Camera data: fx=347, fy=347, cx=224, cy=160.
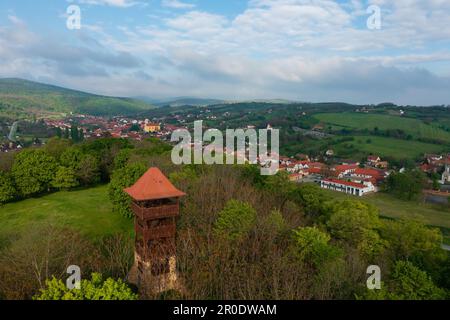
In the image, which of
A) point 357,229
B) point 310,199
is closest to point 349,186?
point 310,199

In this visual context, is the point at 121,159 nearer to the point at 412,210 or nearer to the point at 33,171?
the point at 33,171

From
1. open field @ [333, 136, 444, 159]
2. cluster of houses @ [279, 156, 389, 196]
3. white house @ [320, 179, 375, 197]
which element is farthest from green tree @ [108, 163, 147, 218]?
open field @ [333, 136, 444, 159]

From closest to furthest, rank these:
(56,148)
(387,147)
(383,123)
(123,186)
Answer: (123,186), (56,148), (387,147), (383,123)

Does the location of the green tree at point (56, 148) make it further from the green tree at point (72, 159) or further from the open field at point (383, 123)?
the open field at point (383, 123)

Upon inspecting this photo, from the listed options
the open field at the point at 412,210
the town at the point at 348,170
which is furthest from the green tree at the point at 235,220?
the town at the point at 348,170
